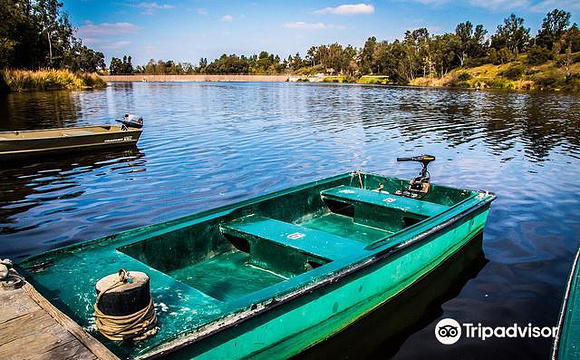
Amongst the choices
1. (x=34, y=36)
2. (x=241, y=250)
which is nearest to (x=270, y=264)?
(x=241, y=250)

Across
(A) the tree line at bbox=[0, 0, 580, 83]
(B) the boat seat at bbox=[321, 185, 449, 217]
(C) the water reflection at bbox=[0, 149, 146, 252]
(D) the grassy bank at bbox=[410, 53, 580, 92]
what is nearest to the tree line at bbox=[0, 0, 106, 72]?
(A) the tree line at bbox=[0, 0, 580, 83]

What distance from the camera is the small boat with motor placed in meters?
14.4

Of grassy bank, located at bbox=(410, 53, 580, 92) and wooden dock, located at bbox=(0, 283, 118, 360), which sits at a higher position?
grassy bank, located at bbox=(410, 53, 580, 92)

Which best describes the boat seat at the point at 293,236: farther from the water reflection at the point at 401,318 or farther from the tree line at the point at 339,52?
the tree line at the point at 339,52

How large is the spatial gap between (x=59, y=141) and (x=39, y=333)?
1412cm

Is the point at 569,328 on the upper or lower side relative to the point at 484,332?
upper

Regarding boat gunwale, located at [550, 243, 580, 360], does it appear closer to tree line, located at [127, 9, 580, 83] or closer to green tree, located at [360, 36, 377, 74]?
tree line, located at [127, 9, 580, 83]

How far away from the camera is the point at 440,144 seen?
64.0 ft

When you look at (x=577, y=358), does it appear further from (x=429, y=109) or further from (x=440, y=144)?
(x=429, y=109)

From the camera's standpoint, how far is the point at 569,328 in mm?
4039

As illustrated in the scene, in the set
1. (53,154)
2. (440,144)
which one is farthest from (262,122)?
(53,154)

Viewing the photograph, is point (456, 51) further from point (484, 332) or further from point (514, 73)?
point (484, 332)

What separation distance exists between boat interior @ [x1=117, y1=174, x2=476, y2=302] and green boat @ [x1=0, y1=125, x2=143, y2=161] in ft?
37.4

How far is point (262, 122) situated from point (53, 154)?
43.5 feet
